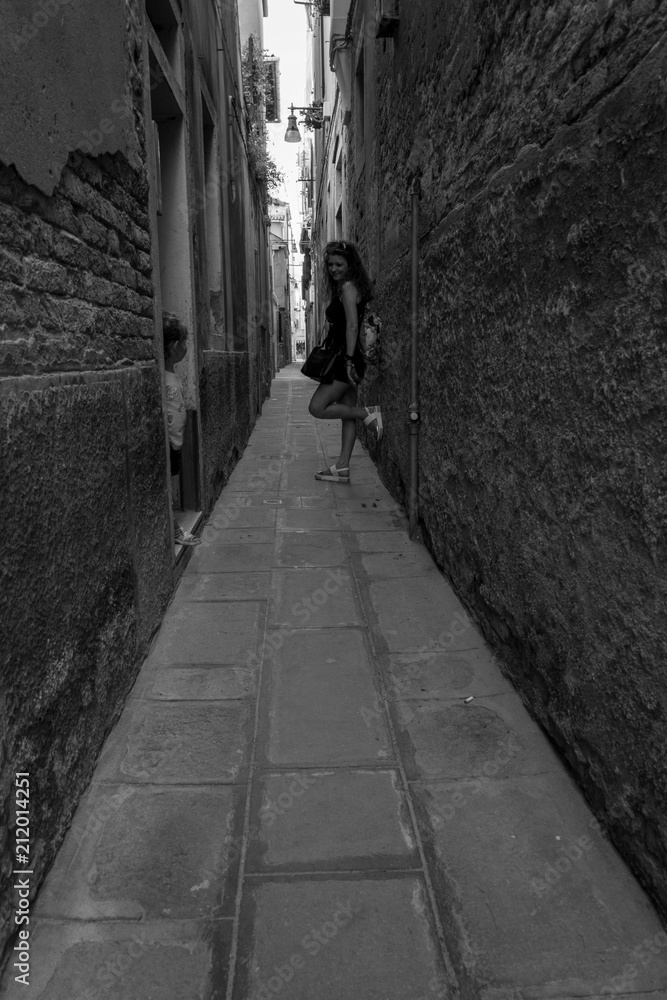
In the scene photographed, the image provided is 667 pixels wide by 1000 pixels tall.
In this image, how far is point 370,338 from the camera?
565cm

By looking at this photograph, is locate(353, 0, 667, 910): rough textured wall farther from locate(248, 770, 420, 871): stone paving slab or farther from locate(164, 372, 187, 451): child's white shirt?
locate(164, 372, 187, 451): child's white shirt

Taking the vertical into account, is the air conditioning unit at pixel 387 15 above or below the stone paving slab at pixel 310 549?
above

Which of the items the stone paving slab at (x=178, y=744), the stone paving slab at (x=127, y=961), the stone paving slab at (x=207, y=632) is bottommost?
the stone paving slab at (x=127, y=961)

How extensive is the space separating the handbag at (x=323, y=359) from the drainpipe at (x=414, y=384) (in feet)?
5.06

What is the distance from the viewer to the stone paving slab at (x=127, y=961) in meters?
1.50

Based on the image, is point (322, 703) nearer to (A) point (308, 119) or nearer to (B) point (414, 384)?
(B) point (414, 384)

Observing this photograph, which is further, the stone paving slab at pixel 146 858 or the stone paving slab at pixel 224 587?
the stone paving slab at pixel 224 587

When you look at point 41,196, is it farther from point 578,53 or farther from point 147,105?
point 147,105

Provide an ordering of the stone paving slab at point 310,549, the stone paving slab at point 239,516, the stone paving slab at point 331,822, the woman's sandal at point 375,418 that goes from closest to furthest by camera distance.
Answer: the stone paving slab at point 331,822, the stone paving slab at point 310,549, the stone paving slab at point 239,516, the woman's sandal at point 375,418

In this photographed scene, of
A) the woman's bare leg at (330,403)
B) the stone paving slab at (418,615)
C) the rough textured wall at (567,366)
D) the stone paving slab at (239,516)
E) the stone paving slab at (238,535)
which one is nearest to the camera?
the rough textured wall at (567,366)

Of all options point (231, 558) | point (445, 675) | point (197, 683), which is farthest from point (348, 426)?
point (197, 683)

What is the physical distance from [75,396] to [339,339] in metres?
4.01

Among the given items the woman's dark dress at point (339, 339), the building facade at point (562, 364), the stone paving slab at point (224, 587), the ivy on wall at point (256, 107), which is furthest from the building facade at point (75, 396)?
the ivy on wall at point (256, 107)

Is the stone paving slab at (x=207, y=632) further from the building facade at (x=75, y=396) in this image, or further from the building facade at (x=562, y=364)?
the building facade at (x=562, y=364)
